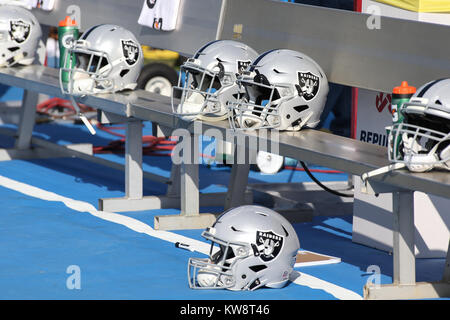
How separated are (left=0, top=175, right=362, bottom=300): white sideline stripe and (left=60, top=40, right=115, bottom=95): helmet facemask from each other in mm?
813

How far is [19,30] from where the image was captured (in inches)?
319

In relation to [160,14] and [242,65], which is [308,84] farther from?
[160,14]

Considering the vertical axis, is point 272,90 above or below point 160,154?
above

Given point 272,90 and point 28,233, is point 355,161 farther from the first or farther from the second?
point 28,233

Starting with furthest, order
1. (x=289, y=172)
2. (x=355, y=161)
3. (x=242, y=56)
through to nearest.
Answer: (x=289, y=172)
(x=242, y=56)
(x=355, y=161)

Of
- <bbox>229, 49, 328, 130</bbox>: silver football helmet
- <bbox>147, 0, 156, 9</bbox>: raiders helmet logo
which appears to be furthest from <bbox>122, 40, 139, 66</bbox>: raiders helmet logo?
<bbox>229, 49, 328, 130</bbox>: silver football helmet

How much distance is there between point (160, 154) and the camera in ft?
30.3

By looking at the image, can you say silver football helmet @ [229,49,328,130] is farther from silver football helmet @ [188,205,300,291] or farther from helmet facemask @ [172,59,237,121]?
silver football helmet @ [188,205,300,291]

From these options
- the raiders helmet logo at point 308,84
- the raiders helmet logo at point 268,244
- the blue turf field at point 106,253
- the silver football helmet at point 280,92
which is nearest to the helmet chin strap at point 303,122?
the silver football helmet at point 280,92

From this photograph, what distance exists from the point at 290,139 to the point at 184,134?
102cm

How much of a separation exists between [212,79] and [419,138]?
1.71 m

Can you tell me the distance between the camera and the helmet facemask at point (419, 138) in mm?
4480

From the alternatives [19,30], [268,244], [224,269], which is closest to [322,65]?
[268,244]

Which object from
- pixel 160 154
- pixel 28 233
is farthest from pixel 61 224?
pixel 160 154
